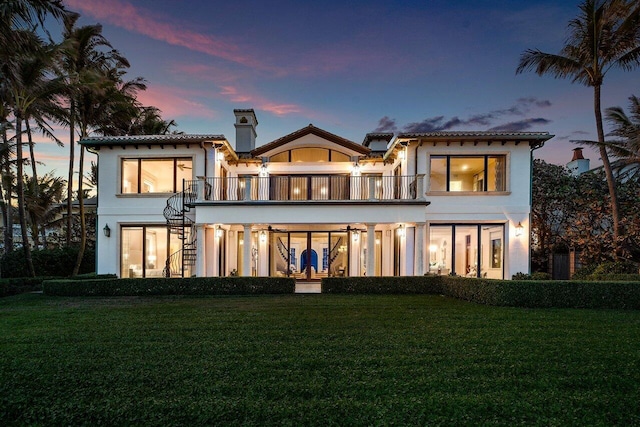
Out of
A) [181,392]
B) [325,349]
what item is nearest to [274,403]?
[181,392]

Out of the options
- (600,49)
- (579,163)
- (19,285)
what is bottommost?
(19,285)

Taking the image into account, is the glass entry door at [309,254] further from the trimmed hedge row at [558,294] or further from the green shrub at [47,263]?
the green shrub at [47,263]

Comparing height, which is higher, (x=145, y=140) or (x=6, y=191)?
(x=145, y=140)

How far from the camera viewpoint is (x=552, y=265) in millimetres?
15922

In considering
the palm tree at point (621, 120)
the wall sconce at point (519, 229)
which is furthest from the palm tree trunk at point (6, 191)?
the palm tree at point (621, 120)

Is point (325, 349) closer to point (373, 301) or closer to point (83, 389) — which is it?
point (83, 389)

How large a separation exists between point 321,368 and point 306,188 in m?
10.7

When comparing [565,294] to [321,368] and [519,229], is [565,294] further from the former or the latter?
[321,368]

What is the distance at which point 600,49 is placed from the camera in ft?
43.0

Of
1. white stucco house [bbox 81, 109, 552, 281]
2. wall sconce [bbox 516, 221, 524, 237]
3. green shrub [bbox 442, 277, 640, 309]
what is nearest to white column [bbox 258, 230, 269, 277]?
white stucco house [bbox 81, 109, 552, 281]

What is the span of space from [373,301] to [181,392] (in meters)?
6.88

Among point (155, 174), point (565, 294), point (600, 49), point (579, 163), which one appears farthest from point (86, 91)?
point (579, 163)

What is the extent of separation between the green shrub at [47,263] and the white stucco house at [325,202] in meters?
3.21

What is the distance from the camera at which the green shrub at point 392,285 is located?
37.9 feet
